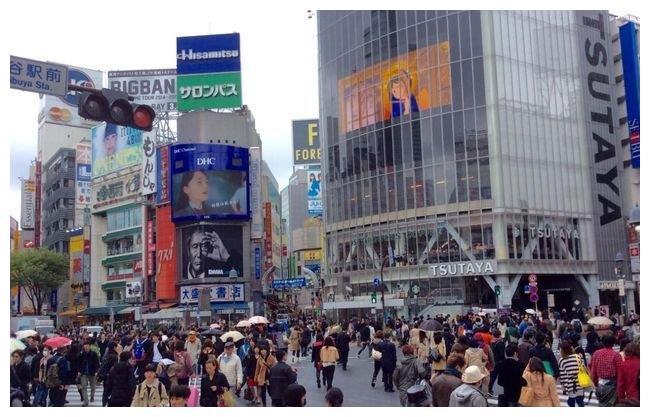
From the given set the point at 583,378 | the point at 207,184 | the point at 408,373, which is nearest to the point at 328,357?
the point at 408,373

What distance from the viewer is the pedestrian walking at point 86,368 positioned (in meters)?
18.2

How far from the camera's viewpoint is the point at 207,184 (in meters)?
68.6

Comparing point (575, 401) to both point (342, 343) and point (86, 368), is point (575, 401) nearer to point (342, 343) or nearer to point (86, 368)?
point (342, 343)

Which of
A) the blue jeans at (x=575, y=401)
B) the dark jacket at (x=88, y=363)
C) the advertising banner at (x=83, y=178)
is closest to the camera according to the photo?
the blue jeans at (x=575, y=401)

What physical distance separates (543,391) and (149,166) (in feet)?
219

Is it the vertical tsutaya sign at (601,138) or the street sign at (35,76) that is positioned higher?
the vertical tsutaya sign at (601,138)

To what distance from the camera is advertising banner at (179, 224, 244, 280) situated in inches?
2682

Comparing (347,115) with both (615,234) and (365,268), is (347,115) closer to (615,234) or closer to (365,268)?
(365,268)

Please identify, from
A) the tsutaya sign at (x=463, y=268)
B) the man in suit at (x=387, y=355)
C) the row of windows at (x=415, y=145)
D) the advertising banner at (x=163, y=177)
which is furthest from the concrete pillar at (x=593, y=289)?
the man in suit at (x=387, y=355)

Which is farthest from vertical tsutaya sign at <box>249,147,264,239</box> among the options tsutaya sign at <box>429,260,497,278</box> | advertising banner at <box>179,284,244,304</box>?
tsutaya sign at <box>429,260,497,278</box>

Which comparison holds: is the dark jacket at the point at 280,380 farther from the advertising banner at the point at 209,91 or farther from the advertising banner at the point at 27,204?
the advertising banner at the point at 27,204

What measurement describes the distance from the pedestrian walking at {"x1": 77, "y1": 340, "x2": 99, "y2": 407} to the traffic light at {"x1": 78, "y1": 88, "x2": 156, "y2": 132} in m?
8.29

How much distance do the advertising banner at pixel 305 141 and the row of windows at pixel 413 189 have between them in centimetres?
4823

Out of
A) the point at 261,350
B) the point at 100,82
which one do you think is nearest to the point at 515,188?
the point at 261,350
